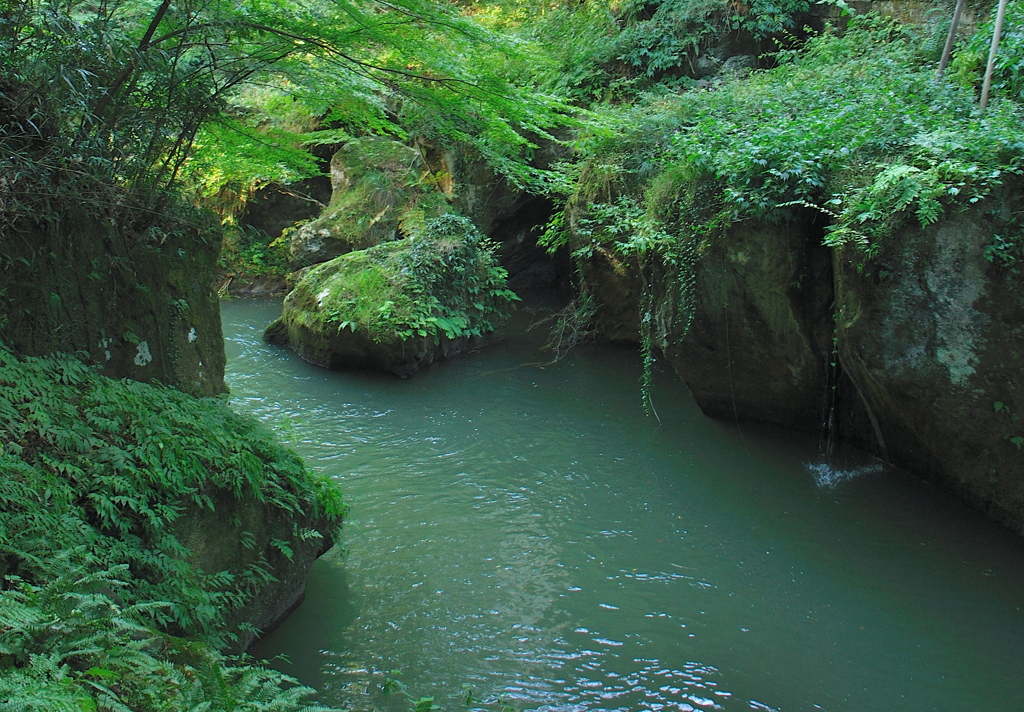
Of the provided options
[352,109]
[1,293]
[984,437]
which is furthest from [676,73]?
[1,293]

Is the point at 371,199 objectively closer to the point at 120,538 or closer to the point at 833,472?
the point at 833,472

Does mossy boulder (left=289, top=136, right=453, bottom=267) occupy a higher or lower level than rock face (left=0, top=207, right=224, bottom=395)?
higher

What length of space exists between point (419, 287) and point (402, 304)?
1.74ft

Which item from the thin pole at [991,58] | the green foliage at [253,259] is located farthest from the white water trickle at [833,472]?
the green foliage at [253,259]

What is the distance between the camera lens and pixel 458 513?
6492 mm

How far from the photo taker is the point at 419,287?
1128 centimetres

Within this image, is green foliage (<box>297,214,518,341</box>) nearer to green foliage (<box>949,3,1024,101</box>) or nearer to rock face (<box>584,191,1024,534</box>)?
rock face (<box>584,191,1024,534</box>)

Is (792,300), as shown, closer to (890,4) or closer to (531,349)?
(531,349)

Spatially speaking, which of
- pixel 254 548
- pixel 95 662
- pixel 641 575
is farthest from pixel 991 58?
pixel 95 662

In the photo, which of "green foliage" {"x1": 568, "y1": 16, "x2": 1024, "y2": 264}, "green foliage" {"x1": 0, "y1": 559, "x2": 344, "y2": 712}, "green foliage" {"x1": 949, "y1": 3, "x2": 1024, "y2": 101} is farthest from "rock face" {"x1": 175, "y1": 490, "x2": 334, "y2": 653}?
"green foliage" {"x1": 949, "y1": 3, "x2": 1024, "y2": 101}

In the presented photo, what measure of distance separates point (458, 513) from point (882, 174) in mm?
4817

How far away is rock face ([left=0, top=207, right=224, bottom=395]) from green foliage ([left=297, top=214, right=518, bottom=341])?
4.74 meters

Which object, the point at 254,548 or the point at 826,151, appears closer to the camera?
the point at 254,548

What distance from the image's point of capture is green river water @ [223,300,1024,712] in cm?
433
